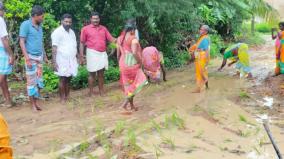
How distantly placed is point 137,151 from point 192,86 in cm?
399

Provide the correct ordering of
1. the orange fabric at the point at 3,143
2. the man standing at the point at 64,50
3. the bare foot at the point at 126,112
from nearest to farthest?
the orange fabric at the point at 3,143 → the bare foot at the point at 126,112 → the man standing at the point at 64,50

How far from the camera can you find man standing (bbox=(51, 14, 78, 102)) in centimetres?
812

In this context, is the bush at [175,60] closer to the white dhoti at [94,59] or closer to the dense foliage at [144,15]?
the dense foliage at [144,15]

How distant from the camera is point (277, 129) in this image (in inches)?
273

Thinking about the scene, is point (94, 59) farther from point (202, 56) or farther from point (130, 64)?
point (202, 56)

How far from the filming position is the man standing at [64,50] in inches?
320

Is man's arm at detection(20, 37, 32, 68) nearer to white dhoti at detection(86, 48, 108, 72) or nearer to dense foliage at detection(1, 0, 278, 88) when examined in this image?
white dhoti at detection(86, 48, 108, 72)

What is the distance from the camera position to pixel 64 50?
27.0 ft

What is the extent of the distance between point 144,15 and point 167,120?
13.9 ft

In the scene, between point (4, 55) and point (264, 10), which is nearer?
point (4, 55)

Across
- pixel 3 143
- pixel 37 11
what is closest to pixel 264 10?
pixel 37 11

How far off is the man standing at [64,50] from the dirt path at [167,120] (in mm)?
533

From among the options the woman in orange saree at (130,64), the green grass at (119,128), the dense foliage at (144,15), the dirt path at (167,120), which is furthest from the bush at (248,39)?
the green grass at (119,128)

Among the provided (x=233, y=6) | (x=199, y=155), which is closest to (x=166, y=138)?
(x=199, y=155)
